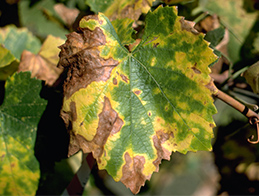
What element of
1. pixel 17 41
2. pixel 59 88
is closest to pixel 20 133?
pixel 59 88

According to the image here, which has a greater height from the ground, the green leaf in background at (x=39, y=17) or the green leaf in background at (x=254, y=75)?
the green leaf in background at (x=39, y=17)

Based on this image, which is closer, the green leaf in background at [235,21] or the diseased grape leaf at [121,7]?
the diseased grape leaf at [121,7]

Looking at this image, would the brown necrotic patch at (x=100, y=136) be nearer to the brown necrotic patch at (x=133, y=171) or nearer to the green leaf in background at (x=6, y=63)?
the brown necrotic patch at (x=133, y=171)

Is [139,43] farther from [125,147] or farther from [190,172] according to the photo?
[190,172]

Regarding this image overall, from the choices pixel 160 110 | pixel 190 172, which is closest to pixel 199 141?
pixel 160 110

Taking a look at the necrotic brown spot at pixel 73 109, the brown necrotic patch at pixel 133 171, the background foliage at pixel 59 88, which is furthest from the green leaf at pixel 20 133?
the brown necrotic patch at pixel 133 171

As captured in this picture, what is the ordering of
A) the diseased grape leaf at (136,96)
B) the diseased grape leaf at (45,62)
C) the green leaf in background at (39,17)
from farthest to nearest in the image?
1. the green leaf in background at (39,17)
2. the diseased grape leaf at (45,62)
3. the diseased grape leaf at (136,96)

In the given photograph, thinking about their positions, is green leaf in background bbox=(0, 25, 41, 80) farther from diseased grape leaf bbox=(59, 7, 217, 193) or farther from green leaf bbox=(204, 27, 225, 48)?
green leaf bbox=(204, 27, 225, 48)
